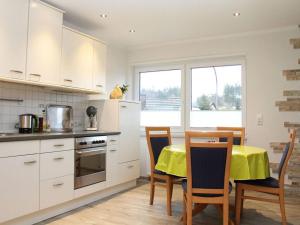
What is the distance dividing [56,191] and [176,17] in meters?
2.62

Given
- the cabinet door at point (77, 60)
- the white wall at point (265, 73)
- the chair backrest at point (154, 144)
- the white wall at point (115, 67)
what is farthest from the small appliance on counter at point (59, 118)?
the white wall at point (265, 73)

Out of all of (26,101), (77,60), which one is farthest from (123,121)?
(26,101)

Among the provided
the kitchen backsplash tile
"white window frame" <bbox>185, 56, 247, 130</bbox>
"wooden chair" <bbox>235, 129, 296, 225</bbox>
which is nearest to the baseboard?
the kitchen backsplash tile

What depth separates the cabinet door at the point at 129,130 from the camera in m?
4.04

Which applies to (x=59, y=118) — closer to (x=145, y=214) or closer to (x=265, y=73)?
(x=145, y=214)

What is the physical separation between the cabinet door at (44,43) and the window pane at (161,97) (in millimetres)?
2202

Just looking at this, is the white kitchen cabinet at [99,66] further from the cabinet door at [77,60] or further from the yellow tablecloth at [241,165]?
the yellow tablecloth at [241,165]

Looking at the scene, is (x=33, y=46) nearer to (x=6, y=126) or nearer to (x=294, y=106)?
(x=6, y=126)

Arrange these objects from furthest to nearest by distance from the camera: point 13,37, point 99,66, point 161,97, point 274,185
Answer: point 161,97 → point 99,66 → point 13,37 → point 274,185

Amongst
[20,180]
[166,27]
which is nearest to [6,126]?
[20,180]

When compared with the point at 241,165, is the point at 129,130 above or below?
above

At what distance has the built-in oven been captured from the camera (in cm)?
320

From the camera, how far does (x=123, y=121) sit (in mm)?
4062

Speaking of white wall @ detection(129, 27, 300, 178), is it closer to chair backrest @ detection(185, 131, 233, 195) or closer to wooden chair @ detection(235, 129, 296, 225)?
wooden chair @ detection(235, 129, 296, 225)
